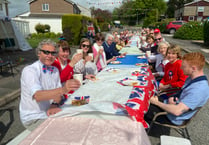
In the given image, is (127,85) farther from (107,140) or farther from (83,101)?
(107,140)

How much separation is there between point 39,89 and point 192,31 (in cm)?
2030

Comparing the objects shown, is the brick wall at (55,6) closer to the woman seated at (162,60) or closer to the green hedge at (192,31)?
the green hedge at (192,31)

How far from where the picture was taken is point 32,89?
1.67 metres

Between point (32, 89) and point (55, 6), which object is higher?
point (55, 6)

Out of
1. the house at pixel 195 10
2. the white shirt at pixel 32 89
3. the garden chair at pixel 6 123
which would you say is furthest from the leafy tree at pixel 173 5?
the white shirt at pixel 32 89

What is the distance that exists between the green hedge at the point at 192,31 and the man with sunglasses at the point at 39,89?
63.9 feet

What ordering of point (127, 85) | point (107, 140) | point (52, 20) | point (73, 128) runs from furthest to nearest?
point (52, 20) → point (127, 85) → point (73, 128) → point (107, 140)

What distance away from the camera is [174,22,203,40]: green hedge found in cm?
1798

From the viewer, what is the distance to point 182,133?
2799 mm

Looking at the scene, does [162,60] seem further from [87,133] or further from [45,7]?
[45,7]

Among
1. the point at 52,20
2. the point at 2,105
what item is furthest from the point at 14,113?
the point at 52,20

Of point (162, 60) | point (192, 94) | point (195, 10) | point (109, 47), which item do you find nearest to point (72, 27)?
point (109, 47)

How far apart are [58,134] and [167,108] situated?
3.97 feet

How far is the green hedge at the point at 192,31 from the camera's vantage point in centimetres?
1798
